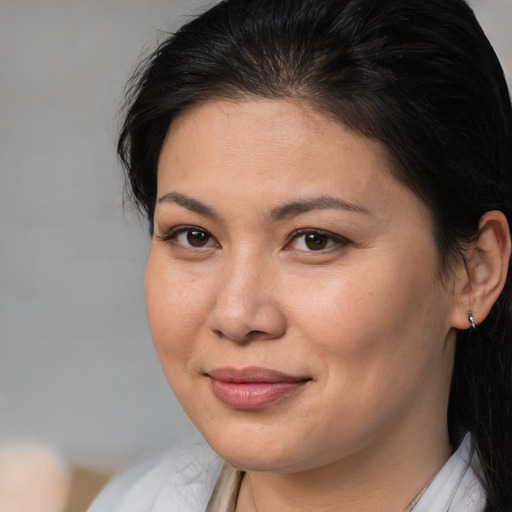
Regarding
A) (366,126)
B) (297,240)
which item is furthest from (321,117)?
(297,240)

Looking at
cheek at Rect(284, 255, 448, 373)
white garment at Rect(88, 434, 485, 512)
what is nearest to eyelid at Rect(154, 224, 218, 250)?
cheek at Rect(284, 255, 448, 373)

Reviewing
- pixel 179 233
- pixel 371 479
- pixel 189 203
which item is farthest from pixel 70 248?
pixel 371 479

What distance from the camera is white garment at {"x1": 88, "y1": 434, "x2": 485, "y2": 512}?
1.95 meters

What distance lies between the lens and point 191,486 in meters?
2.27

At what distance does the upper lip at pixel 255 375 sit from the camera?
174 centimetres

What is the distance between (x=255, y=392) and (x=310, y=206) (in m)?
0.32

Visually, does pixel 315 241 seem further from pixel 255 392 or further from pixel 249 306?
pixel 255 392

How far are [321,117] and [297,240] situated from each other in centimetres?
20

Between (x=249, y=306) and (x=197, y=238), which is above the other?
(x=197, y=238)

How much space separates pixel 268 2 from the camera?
1.86 metres

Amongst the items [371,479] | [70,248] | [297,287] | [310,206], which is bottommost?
[371,479]

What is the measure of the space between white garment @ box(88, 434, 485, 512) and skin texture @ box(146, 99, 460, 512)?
17 cm

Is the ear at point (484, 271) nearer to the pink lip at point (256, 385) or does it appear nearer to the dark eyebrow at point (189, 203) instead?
the pink lip at point (256, 385)

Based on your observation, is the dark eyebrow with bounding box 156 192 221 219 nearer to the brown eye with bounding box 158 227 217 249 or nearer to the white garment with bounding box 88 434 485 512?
the brown eye with bounding box 158 227 217 249
